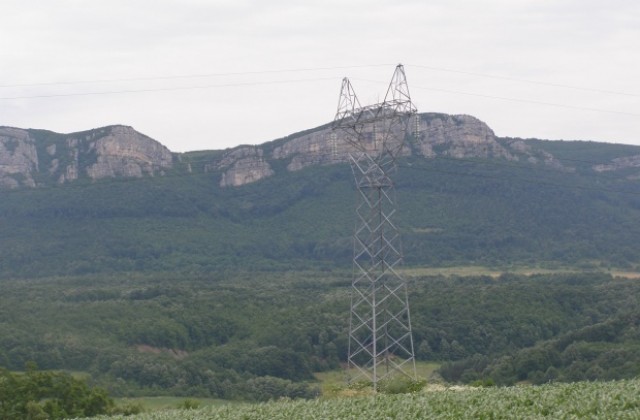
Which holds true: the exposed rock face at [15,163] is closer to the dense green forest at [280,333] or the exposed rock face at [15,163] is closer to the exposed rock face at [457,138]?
the exposed rock face at [457,138]

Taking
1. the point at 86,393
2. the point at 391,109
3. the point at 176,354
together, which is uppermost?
the point at 391,109

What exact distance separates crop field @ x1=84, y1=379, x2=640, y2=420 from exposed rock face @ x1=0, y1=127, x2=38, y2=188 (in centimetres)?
16499

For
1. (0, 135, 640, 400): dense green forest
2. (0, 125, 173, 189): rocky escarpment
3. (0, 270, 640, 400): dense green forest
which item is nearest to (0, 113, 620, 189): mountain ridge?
(0, 125, 173, 189): rocky escarpment

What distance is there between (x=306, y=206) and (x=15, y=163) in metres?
52.3

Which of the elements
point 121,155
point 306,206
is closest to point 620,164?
point 306,206

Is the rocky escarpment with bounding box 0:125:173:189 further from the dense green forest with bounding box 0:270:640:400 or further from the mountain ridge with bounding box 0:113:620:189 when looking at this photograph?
the dense green forest with bounding box 0:270:640:400

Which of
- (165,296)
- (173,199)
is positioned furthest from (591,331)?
(173,199)

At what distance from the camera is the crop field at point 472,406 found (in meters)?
26.8

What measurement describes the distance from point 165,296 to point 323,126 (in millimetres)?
84710

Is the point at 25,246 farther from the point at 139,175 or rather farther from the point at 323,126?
the point at 323,126

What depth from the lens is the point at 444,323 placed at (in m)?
83.0

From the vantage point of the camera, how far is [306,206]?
181000 millimetres

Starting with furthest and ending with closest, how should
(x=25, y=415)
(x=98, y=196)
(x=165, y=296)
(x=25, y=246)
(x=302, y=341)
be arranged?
(x=98, y=196) → (x=25, y=246) → (x=165, y=296) → (x=302, y=341) → (x=25, y=415)

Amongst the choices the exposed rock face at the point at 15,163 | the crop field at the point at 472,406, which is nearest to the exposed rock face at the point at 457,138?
the exposed rock face at the point at 15,163
